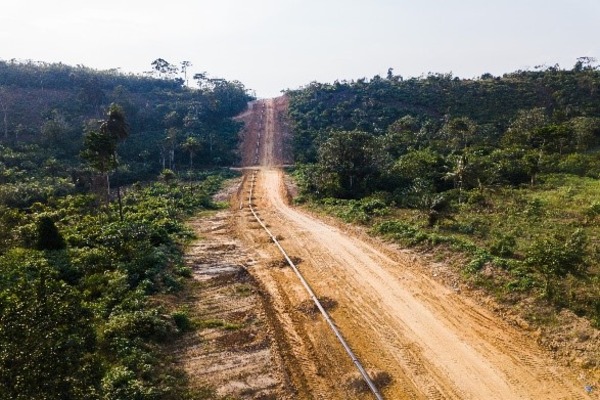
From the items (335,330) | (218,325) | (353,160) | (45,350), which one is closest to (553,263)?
(335,330)

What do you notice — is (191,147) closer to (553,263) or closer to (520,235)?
(520,235)

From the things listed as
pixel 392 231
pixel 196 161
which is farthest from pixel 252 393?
pixel 196 161

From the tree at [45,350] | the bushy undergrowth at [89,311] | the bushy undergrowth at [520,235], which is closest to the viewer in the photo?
the tree at [45,350]

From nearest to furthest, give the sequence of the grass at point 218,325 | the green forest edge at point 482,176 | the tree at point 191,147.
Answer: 1. the grass at point 218,325
2. the green forest edge at point 482,176
3. the tree at point 191,147

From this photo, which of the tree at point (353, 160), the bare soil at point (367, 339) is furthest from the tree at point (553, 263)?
the tree at point (353, 160)

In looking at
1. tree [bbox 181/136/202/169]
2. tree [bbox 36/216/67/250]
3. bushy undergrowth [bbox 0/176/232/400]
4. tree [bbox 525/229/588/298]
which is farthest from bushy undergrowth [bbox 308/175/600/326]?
tree [bbox 181/136/202/169]

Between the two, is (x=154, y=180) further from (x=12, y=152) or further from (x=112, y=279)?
(x=112, y=279)

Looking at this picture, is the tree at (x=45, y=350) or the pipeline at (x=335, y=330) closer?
the tree at (x=45, y=350)

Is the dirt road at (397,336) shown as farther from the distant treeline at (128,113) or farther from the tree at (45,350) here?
the distant treeline at (128,113)
